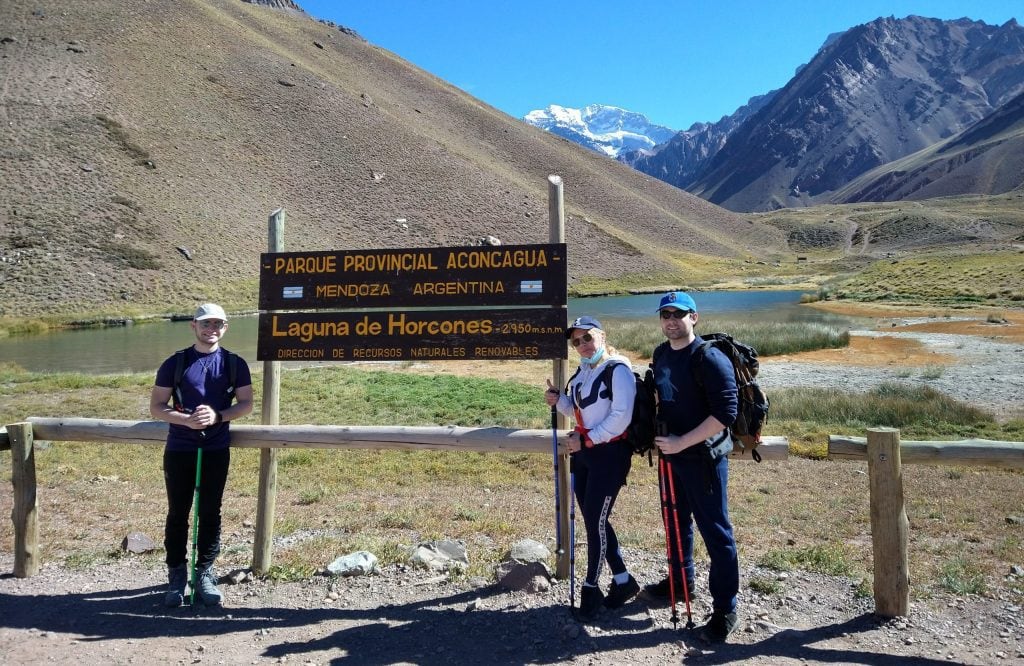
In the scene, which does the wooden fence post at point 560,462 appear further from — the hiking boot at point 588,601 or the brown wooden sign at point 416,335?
the hiking boot at point 588,601

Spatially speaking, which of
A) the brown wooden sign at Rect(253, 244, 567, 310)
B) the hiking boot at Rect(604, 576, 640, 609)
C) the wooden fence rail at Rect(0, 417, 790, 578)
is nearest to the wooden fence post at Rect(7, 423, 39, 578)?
the wooden fence rail at Rect(0, 417, 790, 578)

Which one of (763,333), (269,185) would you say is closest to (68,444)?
(763,333)

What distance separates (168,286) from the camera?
147ft

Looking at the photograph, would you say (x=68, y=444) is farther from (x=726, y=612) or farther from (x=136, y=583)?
(x=726, y=612)

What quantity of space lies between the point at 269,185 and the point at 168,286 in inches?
866

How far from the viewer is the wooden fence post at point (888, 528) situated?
4.21 meters

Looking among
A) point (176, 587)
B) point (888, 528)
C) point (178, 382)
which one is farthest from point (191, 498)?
point (888, 528)

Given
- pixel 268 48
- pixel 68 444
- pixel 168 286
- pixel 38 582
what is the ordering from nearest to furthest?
pixel 38 582 → pixel 68 444 → pixel 168 286 → pixel 268 48

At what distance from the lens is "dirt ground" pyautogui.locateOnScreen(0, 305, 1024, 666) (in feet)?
12.7

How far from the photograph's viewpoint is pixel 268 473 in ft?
17.4

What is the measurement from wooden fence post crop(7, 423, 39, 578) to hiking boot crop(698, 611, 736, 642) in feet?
16.6

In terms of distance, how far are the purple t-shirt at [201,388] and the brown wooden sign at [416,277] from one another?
0.93 meters

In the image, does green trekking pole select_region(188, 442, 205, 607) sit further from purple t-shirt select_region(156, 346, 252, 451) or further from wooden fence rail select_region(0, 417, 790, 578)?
wooden fence rail select_region(0, 417, 790, 578)

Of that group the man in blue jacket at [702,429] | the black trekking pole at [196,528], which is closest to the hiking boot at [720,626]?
the man in blue jacket at [702,429]
